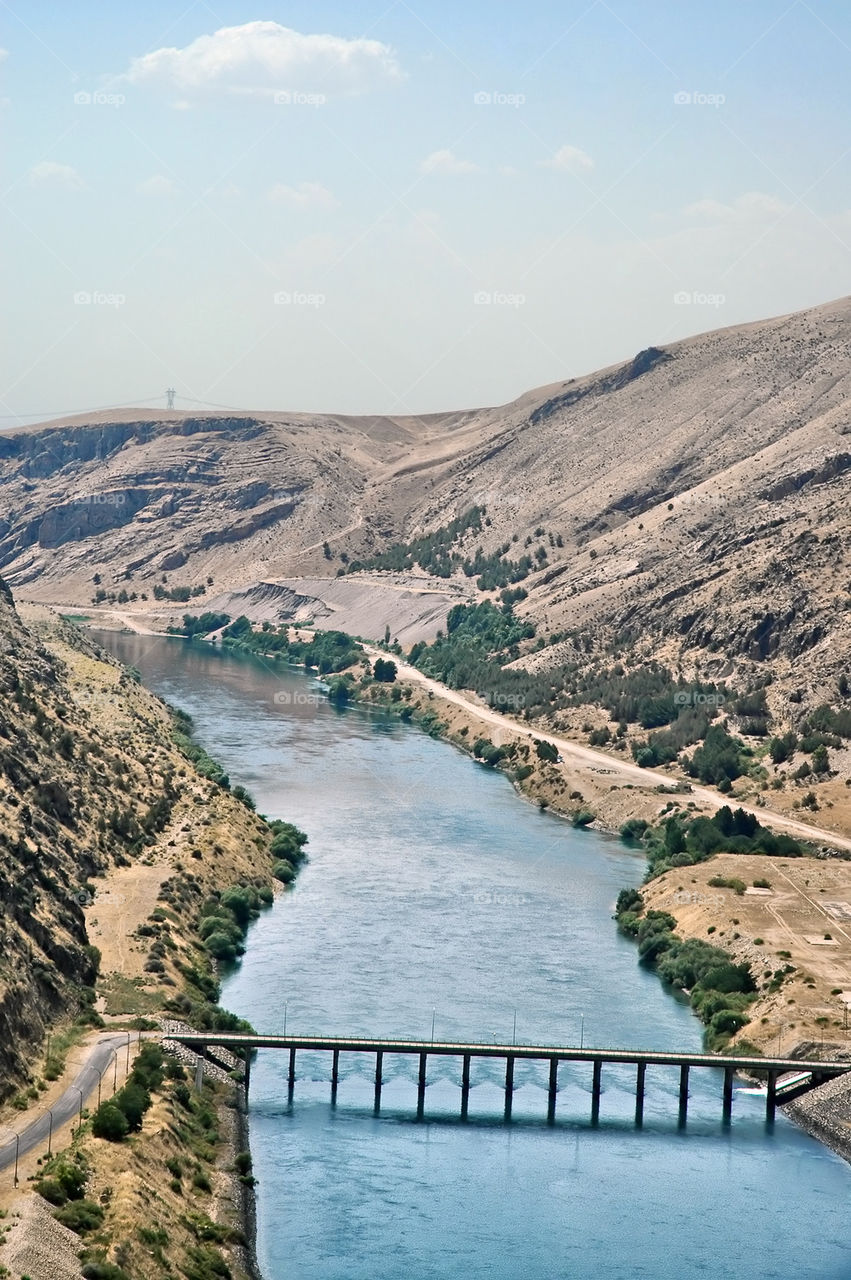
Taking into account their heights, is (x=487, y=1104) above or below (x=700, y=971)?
below

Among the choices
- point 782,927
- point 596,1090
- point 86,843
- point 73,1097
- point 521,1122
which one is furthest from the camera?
point 86,843

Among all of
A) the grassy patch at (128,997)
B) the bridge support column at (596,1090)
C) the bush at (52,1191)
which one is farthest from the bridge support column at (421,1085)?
the bush at (52,1191)

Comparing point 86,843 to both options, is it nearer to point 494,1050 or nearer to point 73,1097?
point 494,1050

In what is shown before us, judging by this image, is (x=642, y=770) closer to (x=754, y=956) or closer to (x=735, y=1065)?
(x=754, y=956)

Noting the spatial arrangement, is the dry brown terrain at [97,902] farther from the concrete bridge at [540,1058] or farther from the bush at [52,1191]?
the concrete bridge at [540,1058]

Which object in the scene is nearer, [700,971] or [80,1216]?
[80,1216]

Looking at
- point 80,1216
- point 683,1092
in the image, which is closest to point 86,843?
point 683,1092

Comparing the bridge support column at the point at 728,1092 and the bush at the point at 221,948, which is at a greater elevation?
the bush at the point at 221,948
